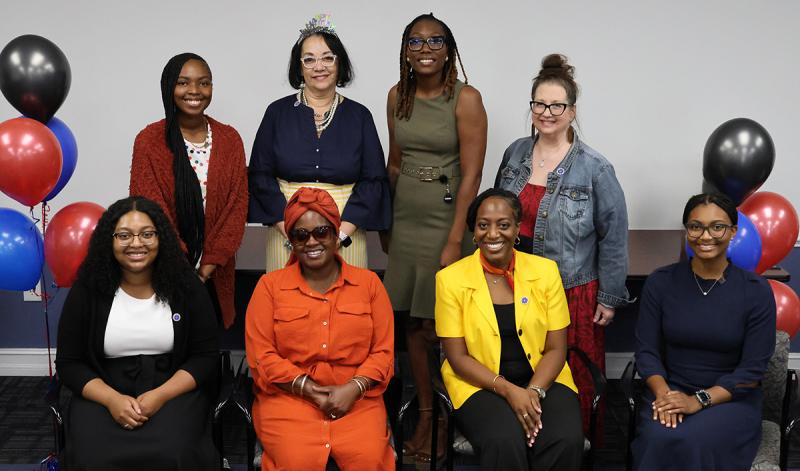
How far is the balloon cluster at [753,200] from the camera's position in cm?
366

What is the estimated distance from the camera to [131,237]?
10.3ft

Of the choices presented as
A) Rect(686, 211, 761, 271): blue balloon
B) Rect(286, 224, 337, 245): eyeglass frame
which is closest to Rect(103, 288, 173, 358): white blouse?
Rect(286, 224, 337, 245): eyeglass frame

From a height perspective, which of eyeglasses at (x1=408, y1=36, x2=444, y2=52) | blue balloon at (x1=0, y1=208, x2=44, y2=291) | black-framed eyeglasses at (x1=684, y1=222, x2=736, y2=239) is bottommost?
blue balloon at (x1=0, y1=208, x2=44, y2=291)

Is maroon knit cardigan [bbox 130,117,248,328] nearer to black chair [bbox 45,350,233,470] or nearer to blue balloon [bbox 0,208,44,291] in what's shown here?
blue balloon [bbox 0,208,44,291]

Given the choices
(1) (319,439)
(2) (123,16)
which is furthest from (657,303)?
(2) (123,16)

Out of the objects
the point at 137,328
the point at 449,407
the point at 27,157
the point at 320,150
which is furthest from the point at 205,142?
the point at 449,407

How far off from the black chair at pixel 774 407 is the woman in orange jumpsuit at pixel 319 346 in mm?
892

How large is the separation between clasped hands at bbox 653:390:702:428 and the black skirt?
5.18 feet

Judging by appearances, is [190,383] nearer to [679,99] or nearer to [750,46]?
[679,99]

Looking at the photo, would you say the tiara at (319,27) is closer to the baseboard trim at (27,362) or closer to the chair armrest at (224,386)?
the chair armrest at (224,386)

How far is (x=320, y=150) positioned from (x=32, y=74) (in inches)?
45.4

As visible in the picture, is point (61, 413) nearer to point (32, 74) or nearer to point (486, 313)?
point (32, 74)

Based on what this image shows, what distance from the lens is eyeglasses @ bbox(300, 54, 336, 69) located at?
3.55 metres

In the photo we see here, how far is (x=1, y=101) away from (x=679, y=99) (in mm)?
3668
